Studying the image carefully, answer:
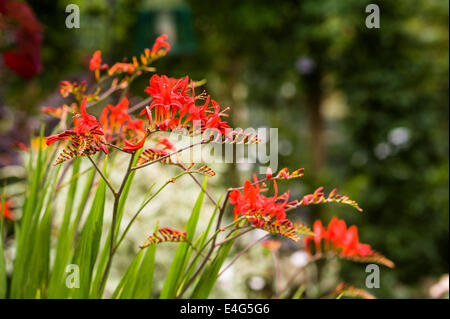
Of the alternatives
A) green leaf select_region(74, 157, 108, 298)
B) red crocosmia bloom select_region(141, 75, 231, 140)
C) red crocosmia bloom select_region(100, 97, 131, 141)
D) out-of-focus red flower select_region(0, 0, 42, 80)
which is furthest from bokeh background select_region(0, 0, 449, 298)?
Answer: red crocosmia bloom select_region(141, 75, 231, 140)

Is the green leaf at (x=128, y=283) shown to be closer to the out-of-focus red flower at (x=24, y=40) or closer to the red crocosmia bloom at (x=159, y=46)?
the red crocosmia bloom at (x=159, y=46)

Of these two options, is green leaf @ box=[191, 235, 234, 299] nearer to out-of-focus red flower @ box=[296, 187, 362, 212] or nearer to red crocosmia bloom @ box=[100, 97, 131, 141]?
out-of-focus red flower @ box=[296, 187, 362, 212]

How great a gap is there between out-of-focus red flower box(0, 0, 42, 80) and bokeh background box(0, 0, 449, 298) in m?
0.72

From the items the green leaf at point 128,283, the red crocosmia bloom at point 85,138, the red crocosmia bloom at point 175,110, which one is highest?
the red crocosmia bloom at point 175,110

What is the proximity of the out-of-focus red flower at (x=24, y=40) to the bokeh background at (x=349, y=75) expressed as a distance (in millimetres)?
717

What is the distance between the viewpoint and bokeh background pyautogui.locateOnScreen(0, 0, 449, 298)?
313 centimetres

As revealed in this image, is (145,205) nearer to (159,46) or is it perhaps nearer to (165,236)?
(165,236)

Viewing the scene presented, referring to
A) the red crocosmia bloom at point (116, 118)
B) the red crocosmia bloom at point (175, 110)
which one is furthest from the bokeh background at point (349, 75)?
the red crocosmia bloom at point (175, 110)

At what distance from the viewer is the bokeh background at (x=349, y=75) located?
3129 mm

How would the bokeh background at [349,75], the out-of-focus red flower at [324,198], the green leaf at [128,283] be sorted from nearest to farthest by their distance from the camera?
1. the out-of-focus red flower at [324,198]
2. the green leaf at [128,283]
3. the bokeh background at [349,75]

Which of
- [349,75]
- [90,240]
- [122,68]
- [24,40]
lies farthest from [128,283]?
[349,75]

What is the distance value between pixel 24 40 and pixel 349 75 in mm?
2680

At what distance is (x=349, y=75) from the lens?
3678 millimetres
